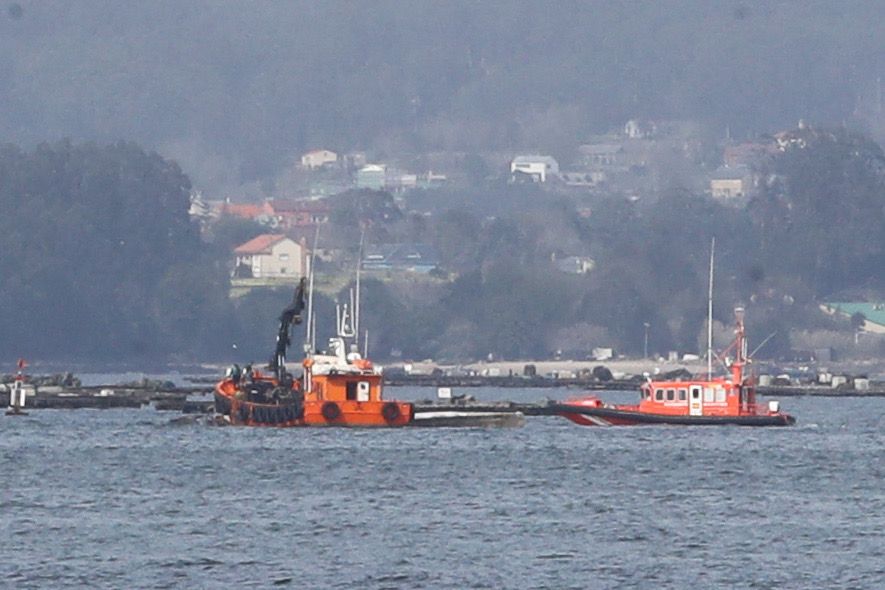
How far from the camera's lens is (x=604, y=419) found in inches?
3654

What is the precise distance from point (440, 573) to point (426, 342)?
475 feet

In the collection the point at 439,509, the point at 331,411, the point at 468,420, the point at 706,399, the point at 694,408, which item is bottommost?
the point at 439,509

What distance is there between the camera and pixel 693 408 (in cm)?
9112

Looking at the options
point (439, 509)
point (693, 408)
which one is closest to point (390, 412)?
point (693, 408)

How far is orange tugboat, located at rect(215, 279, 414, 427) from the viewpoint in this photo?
8700 cm

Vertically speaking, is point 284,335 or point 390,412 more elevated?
point 284,335

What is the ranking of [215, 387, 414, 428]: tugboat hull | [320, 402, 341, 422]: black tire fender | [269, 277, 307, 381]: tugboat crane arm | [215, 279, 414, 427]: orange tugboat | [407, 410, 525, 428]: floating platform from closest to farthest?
[215, 279, 414, 427]: orange tugboat
[320, 402, 341, 422]: black tire fender
[215, 387, 414, 428]: tugboat hull
[269, 277, 307, 381]: tugboat crane arm
[407, 410, 525, 428]: floating platform

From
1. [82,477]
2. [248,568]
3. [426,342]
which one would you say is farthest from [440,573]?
[426,342]

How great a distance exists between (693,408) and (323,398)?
38.2 feet

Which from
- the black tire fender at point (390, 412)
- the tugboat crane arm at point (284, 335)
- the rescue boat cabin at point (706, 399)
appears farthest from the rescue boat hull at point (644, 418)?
the tugboat crane arm at point (284, 335)

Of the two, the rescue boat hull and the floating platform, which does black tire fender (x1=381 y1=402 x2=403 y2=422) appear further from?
the rescue boat hull

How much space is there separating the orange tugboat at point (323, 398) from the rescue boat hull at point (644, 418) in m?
5.92

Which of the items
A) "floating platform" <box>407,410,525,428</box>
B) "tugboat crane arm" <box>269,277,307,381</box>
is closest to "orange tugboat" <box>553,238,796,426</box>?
"floating platform" <box>407,410,525,428</box>

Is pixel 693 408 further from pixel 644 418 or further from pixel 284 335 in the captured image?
pixel 284 335
